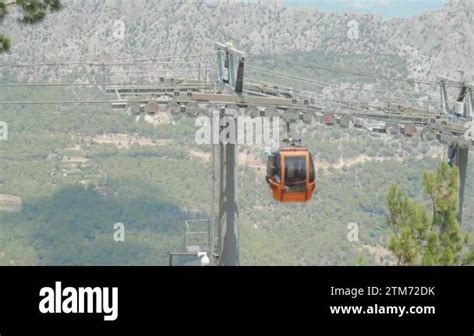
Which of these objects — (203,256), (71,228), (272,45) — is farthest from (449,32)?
(203,256)

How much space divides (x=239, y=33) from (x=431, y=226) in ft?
309

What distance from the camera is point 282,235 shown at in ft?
229

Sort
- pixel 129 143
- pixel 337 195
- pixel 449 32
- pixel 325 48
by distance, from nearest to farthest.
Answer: pixel 337 195, pixel 129 143, pixel 325 48, pixel 449 32

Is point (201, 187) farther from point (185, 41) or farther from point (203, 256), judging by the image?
point (203, 256)

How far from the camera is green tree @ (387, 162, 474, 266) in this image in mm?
10820

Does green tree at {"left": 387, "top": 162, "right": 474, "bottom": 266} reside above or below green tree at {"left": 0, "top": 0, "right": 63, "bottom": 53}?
below

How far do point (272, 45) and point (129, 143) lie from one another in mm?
21927

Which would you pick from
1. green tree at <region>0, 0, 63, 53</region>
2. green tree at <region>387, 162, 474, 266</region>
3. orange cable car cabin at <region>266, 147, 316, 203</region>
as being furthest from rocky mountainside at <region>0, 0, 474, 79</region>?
green tree at <region>387, 162, 474, 266</region>

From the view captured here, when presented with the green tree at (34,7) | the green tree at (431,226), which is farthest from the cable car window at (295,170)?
the green tree at (34,7)

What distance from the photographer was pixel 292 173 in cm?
1365

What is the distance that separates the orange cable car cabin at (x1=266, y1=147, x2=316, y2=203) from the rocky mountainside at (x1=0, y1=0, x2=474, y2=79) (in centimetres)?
7961

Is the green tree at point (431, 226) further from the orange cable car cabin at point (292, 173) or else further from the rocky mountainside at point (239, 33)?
the rocky mountainside at point (239, 33)

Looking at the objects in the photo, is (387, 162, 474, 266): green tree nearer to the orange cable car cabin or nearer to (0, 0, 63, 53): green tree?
the orange cable car cabin

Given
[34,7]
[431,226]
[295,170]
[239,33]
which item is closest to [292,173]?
[295,170]
